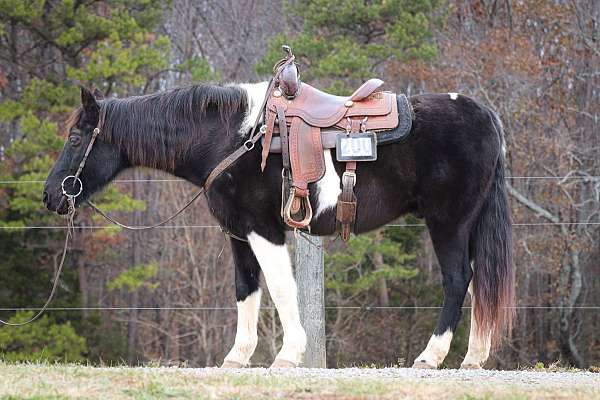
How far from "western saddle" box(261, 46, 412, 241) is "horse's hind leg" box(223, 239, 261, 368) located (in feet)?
1.78

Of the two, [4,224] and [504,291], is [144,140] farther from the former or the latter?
[4,224]

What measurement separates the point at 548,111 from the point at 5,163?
11.3m

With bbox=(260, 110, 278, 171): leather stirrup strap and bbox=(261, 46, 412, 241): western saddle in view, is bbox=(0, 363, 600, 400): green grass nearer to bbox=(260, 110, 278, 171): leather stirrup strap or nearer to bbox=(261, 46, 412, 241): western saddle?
bbox=(261, 46, 412, 241): western saddle

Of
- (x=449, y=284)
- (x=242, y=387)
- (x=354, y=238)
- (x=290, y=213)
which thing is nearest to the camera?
(x=242, y=387)

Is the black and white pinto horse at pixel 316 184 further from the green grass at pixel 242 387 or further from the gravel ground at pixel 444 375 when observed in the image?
the green grass at pixel 242 387

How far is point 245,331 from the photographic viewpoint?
6.67 meters

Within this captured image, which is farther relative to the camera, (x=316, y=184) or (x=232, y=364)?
(x=232, y=364)

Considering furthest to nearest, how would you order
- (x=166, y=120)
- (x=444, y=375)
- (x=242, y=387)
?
(x=166, y=120), (x=444, y=375), (x=242, y=387)

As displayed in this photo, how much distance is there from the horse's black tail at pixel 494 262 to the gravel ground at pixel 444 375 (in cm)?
49

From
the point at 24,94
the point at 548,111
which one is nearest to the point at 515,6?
the point at 548,111

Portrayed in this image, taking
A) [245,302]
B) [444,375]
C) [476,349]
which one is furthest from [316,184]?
[476,349]

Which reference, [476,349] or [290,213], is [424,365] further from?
[290,213]

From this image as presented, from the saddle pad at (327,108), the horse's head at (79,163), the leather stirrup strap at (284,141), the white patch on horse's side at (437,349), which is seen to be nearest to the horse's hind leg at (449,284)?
the white patch on horse's side at (437,349)

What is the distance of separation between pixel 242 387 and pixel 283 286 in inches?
52.9
